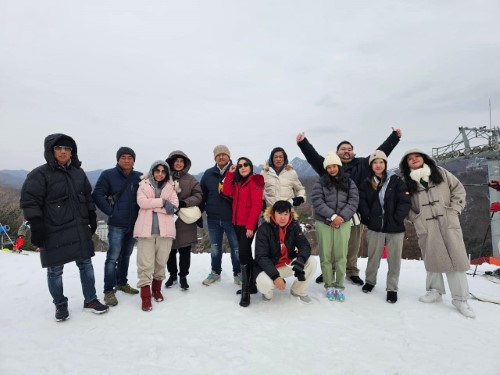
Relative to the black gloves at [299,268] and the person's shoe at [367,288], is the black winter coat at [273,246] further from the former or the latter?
the person's shoe at [367,288]

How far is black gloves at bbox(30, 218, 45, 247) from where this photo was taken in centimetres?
326

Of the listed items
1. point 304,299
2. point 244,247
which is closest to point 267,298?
point 304,299

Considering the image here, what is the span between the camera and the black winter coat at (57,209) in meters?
3.34

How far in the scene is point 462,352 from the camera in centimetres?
297

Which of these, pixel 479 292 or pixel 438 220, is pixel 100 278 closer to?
pixel 438 220

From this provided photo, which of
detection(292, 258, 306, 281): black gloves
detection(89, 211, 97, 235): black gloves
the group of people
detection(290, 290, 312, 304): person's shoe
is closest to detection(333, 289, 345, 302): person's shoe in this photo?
the group of people

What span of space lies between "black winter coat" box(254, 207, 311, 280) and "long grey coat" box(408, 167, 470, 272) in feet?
5.63

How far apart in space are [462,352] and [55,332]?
4.47 m

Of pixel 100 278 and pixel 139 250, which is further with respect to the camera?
pixel 100 278

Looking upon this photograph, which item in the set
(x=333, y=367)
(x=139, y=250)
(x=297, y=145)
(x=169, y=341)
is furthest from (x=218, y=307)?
(x=297, y=145)

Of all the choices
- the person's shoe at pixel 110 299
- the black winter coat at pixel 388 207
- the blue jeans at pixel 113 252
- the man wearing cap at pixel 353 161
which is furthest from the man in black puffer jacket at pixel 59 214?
the black winter coat at pixel 388 207

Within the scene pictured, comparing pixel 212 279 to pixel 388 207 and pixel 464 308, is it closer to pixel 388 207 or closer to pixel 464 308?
pixel 388 207

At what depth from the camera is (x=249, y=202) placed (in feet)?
14.1

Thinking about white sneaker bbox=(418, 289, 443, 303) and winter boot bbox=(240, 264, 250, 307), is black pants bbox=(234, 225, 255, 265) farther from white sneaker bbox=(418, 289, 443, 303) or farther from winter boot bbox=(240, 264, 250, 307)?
white sneaker bbox=(418, 289, 443, 303)
